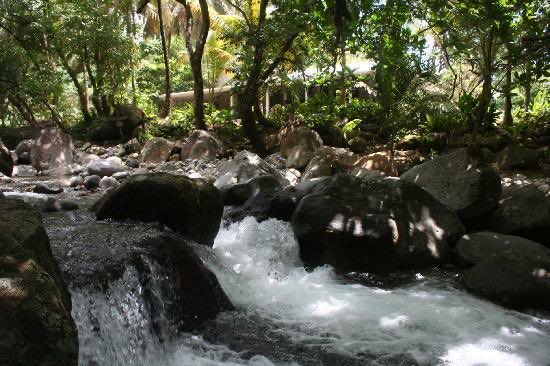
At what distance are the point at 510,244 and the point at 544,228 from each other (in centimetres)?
101

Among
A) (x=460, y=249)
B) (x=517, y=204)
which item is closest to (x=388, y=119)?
(x=517, y=204)

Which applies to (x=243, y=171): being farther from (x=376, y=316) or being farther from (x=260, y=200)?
(x=376, y=316)

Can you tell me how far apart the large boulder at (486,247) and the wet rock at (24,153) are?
491 inches

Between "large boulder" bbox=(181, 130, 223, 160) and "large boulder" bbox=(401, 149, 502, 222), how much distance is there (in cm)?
775

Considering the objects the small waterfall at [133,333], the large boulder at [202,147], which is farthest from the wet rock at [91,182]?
the small waterfall at [133,333]

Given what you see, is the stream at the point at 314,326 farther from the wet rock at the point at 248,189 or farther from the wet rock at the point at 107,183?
the wet rock at the point at 107,183

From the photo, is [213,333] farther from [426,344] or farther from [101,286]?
[426,344]

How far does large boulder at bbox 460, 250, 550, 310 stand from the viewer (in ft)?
14.9

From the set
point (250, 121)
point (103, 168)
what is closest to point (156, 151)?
point (250, 121)

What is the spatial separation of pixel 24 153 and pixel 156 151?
3.91m

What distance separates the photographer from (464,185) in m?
6.66

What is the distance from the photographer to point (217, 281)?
455cm

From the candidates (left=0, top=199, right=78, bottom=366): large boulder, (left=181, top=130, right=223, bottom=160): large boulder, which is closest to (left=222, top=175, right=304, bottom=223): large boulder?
(left=0, top=199, right=78, bottom=366): large boulder

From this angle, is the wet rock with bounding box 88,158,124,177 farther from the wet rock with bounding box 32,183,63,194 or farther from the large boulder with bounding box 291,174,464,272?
the large boulder with bounding box 291,174,464,272
